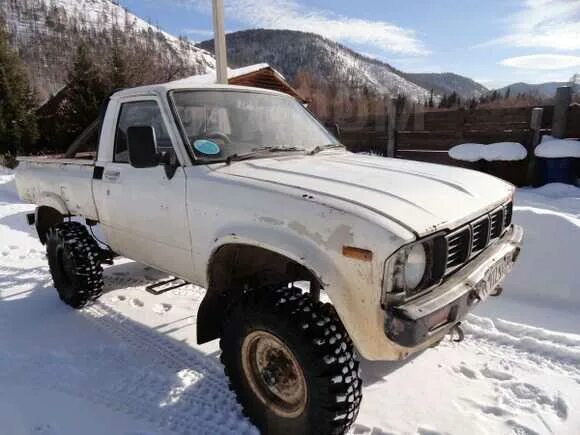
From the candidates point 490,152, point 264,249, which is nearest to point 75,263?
point 264,249

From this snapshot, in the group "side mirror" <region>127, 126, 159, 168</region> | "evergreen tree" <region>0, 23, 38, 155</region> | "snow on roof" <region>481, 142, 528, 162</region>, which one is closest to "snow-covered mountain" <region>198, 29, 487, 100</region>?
"evergreen tree" <region>0, 23, 38, 155</region>

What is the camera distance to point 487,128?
9.75 m

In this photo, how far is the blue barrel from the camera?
8.34 meters

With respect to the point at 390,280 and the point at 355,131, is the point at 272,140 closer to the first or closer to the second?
the point at 390,280

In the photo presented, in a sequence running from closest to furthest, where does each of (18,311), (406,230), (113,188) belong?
(406,230)
(113,188)
(18,311)

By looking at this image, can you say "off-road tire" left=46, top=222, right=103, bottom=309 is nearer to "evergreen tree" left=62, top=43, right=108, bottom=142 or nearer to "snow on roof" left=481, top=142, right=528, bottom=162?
"snow on roof" left=481, top=142, right=528, bottom=162

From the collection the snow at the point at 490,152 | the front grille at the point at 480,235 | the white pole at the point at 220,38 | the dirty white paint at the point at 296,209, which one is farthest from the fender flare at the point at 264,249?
the snow at the point at 490,152

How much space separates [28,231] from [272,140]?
590cm

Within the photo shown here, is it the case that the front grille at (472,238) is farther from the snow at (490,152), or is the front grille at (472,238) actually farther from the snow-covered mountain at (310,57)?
the snow-covered mountain at (310,57)

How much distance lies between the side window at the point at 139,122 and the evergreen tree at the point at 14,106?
68.4 ft

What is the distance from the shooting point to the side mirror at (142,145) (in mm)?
2516

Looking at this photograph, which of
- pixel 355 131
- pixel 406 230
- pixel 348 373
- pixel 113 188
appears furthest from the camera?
pixel 355 131

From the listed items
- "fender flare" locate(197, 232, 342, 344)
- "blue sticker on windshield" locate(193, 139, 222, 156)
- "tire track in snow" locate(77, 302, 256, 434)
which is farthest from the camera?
"blue sticker on windshield" locate(193, 139, 222, 156)

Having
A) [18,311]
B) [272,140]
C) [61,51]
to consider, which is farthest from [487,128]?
[61,51]
